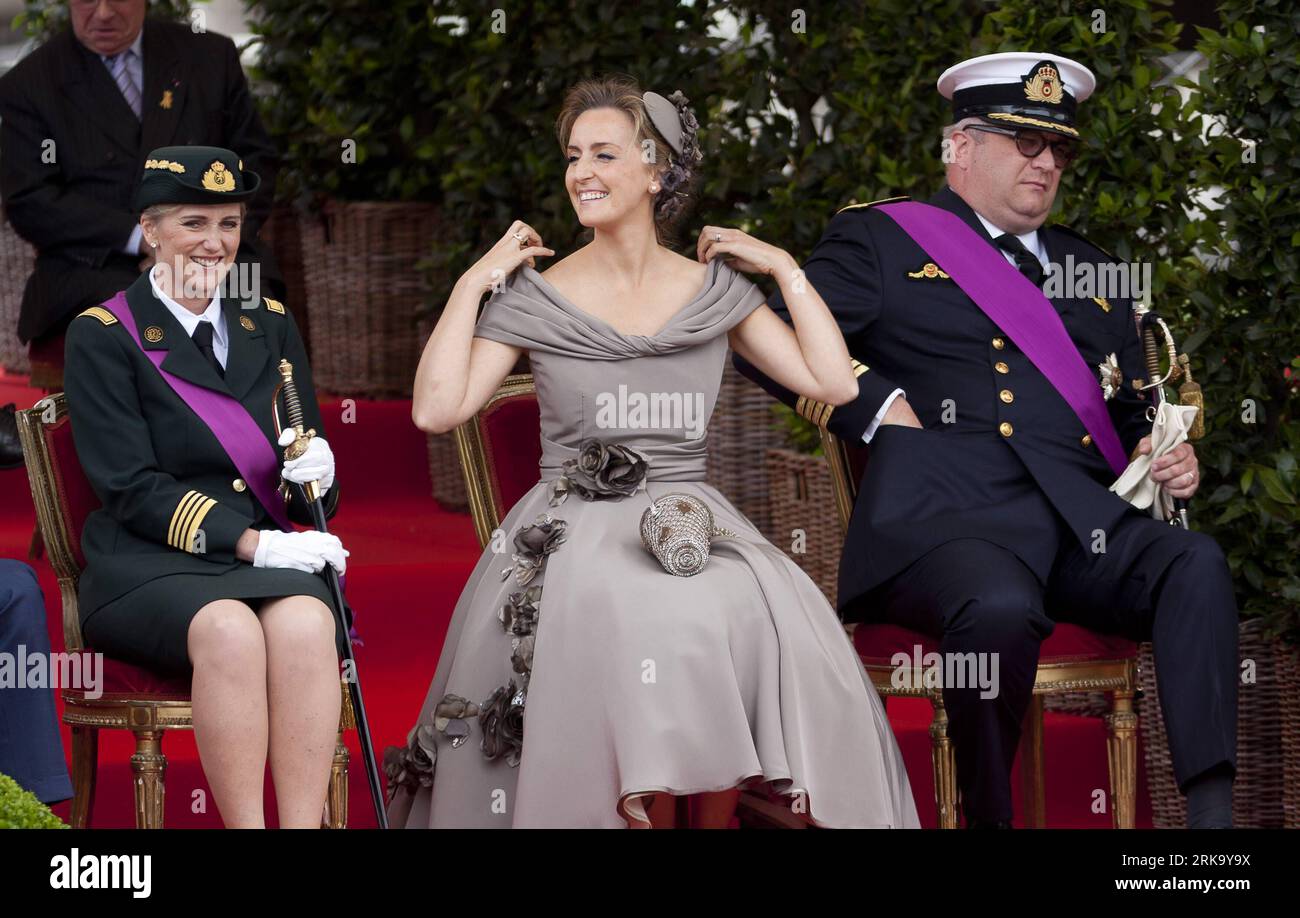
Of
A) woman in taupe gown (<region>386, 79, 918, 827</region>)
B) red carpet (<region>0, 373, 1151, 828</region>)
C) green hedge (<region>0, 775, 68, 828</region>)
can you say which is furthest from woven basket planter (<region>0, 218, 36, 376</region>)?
green hedge (<region>0, 775, 68, 828</region>)

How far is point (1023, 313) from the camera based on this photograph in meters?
3.79

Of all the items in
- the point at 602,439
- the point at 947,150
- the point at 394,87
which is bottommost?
the point at 602,439

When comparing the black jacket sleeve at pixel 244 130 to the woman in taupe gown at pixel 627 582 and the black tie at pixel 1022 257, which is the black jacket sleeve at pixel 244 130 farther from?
the black tie at pixel 1022 257

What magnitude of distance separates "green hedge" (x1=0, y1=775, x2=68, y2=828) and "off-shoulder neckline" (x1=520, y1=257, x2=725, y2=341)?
1307 mm

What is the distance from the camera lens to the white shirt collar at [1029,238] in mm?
3896

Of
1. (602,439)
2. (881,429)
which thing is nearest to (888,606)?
(881,429)

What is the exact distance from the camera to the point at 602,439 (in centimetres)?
342

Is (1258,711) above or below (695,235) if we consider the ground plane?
below

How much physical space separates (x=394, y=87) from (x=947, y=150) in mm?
3321

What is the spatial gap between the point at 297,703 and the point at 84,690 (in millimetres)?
433

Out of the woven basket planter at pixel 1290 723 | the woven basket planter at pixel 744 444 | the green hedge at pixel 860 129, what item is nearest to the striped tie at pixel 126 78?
the green hedge at pixel 860 129

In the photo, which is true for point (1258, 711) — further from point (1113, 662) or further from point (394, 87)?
point (394, 87)

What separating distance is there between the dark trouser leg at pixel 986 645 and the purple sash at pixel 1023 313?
1.42 feet

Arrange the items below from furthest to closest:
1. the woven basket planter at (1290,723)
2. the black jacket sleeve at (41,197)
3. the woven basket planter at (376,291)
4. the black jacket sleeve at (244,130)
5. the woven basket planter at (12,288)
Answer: the woven basket planter at (12,288)
the woven basket planter at (376,291)
the black jacket sleeve at (244,130)
the black jacket sleeve at (41,197)
the woven basket planter at (1290,723)
